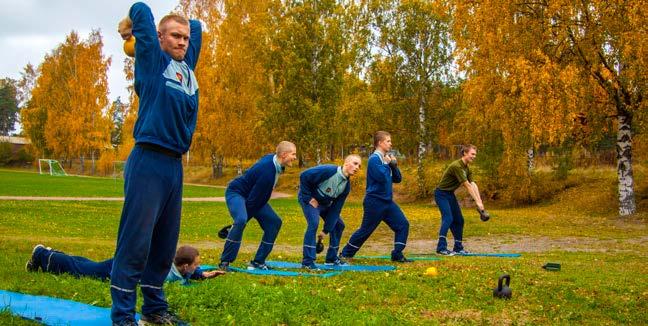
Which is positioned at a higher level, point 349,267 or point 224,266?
point 224,266

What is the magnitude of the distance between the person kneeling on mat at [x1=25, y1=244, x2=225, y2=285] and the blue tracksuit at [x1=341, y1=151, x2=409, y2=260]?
426 centimetres

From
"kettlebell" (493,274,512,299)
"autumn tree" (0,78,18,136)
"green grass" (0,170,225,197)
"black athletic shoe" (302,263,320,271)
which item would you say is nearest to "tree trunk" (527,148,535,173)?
"green grass" (0,170,225,197)

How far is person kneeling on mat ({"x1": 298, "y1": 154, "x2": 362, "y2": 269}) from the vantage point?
9977 millimetres

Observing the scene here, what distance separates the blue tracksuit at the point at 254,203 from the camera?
30.8 ft

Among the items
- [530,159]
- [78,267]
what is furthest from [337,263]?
[530,159]

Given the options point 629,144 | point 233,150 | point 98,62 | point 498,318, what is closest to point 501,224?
point 629,144

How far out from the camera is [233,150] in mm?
47344

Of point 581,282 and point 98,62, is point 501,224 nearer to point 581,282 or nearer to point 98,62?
point 581,282

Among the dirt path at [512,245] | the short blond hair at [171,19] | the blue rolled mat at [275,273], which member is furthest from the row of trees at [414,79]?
the short blond hair at [171,19]

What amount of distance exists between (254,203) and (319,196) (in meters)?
1.29

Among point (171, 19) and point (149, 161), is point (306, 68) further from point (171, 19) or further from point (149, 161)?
point (149, 161)

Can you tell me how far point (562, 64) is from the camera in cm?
2288

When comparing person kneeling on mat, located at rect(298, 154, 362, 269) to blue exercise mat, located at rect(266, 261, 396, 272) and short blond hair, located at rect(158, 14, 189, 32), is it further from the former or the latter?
short blond hair, located at rect(158, 14, 189, 32)

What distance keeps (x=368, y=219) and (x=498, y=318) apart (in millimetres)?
4834
